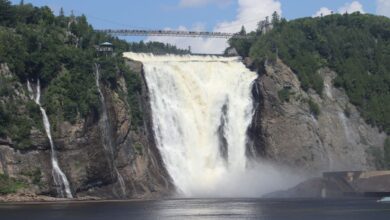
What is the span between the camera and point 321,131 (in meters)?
172

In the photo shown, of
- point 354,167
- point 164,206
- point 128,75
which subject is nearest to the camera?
point 164,206

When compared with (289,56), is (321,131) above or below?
below

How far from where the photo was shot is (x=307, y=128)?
16900cm

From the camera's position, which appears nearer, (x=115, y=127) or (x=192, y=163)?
(x=115, y=127)

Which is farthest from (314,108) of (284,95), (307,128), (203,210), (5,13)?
(203,210)

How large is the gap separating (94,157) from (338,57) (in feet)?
221

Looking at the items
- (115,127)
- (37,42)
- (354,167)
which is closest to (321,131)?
(354,167)

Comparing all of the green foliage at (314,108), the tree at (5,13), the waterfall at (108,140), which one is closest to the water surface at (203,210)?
the waterfall at (108,140)

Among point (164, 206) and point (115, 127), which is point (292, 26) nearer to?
point (115, 127)

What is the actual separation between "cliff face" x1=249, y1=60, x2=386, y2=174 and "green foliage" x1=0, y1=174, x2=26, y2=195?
4968 centimetres

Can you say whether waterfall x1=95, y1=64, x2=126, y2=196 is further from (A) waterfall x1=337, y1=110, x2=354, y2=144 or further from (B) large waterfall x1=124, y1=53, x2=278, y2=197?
(A) waterfall x1=337, y1=110, x2=354, y2=144

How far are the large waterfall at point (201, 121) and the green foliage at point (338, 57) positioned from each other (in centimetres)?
934

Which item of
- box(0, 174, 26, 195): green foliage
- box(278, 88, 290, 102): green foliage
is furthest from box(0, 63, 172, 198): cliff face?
box(278, 88, 290, 102): green foliage

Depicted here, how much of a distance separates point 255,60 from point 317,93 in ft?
43.0
